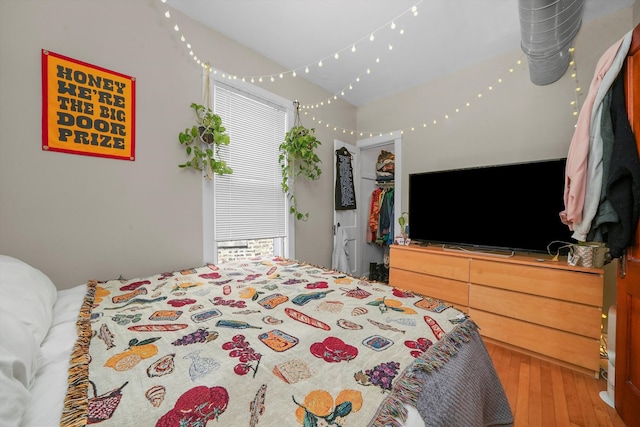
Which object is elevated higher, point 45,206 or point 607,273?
point 45,206

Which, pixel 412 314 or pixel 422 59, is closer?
pixel 412 314

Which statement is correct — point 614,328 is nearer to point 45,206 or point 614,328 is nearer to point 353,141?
point 353,141

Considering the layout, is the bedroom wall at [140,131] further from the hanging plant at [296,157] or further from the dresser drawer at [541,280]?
the dresser drawer at [541,280]

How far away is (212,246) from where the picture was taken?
7.09ft

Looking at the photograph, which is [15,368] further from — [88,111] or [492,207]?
[492,207]

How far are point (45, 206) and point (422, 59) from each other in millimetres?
3266

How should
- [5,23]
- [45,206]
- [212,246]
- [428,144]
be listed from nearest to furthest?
[5,23] < [45,206] < [212,246] < [428,144]

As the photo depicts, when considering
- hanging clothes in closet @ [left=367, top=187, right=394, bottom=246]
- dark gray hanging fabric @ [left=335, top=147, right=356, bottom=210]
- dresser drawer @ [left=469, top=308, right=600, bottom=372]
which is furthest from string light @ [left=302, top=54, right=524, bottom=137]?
dresser drawer @ [left=469, top=308, right=600, bottom=372]

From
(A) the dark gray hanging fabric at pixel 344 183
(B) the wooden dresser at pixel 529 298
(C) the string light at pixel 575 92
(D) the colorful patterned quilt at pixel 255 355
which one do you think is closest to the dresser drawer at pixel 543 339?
(B) the wooden dresser at pixel 529 298

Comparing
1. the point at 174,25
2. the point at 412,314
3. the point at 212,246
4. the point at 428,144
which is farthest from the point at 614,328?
A: the point at 174,25

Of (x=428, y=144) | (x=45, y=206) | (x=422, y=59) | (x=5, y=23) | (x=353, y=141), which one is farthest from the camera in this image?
(x=353, y=141)

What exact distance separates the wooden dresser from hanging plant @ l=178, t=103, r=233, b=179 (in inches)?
84.9

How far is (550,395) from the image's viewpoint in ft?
5.00

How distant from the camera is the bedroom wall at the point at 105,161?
1.37 metres
